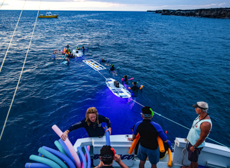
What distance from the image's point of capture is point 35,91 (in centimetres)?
1559

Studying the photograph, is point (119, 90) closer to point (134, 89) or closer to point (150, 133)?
point (134, 89)

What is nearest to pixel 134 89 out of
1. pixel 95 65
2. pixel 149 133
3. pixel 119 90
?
pixel 119 90

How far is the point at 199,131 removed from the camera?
416 centimetres

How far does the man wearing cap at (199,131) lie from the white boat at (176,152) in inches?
15.5

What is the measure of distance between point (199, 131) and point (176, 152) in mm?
1325

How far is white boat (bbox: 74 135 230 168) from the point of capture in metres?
4.48

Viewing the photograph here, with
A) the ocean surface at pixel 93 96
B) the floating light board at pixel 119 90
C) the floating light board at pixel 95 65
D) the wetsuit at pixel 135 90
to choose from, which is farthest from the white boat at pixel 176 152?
the floating light board at pixel 95 65

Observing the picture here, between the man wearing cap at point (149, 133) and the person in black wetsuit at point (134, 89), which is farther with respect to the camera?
the person in black wetsuit at point (134, 89)

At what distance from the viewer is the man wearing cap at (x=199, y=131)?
391cm

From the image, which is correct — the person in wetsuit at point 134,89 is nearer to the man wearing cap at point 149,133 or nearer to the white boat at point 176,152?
the white boat at point 176,152

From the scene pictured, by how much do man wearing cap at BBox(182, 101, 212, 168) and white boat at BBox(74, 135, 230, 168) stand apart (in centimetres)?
39

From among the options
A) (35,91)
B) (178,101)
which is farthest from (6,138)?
(178,101)

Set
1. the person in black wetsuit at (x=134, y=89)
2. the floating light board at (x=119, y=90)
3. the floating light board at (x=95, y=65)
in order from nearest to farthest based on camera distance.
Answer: the floating light board at (x=119, y=90), the person in black wetsuit at (x=134, y=89), the floating light board at (x=95, y=65)

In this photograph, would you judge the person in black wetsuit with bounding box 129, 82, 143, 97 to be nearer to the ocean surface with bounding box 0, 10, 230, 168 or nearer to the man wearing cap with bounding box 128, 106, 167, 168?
the ocean surface with bounding box 0, 10, 230, 168
